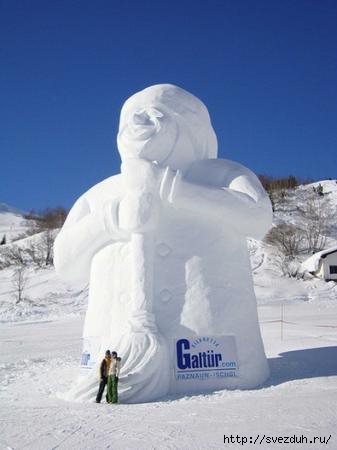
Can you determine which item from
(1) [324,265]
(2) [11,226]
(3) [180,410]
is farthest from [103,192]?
(2) [11,226]

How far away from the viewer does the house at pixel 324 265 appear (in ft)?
105

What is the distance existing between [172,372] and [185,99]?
4.25 m

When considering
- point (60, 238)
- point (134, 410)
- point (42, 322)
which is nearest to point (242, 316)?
point (134, 410)

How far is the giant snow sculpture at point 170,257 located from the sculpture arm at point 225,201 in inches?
0.6

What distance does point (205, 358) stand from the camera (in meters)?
7.04

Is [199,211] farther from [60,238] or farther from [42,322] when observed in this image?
[42,322]

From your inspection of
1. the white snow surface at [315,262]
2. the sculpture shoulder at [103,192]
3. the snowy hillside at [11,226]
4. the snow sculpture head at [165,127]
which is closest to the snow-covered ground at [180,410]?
the sculpture shoulder at [103,192]

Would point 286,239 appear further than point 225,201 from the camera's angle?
Yes

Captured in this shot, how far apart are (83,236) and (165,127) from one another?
2119 millimetres

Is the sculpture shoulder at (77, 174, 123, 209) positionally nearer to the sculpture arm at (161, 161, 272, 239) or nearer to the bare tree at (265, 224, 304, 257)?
the sculpture arm at (161, 161, 272, 239)

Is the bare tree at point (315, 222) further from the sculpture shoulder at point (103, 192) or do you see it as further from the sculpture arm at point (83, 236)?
the sculpture arm at point (83, 236)

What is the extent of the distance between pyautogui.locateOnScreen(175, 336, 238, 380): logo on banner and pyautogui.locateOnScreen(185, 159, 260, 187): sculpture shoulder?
2.37 meters

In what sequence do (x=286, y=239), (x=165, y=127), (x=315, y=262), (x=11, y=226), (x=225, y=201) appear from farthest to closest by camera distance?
(x=11, y=226)
(x=286, y=239)
(x=315, y=262)
(x=165, y=127)
(x=225, y=201)

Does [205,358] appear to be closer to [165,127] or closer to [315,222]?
[165,127]
